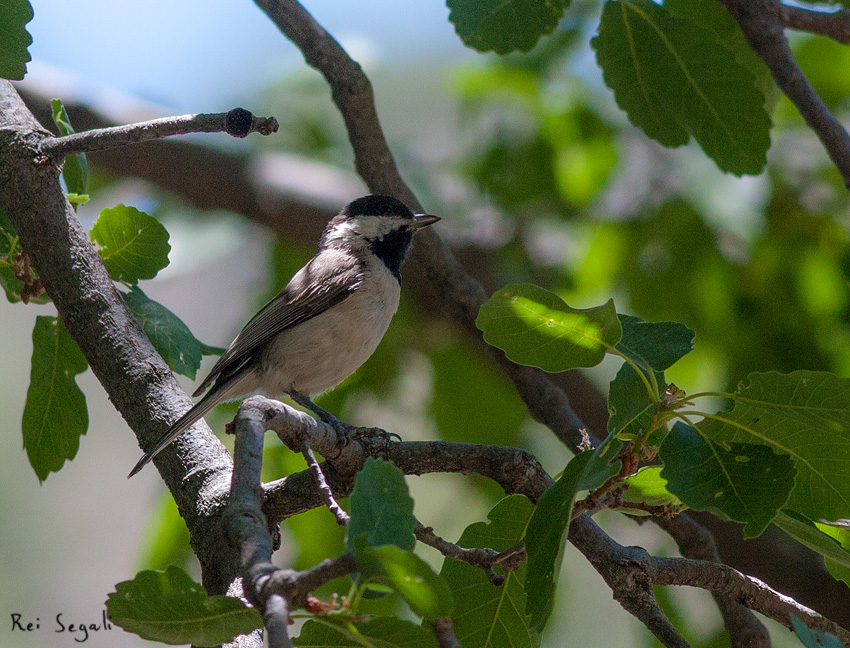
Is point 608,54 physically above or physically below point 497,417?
above

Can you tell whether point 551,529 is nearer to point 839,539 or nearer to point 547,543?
point 547,543

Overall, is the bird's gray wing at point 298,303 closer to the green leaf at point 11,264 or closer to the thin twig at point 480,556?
the green leaf at point 11,264

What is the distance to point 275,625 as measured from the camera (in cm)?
113

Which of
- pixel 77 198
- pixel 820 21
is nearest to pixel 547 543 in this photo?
pixel 77 198

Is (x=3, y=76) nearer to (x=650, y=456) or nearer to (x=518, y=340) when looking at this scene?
(x=518, y=340)

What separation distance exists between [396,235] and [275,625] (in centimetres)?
365

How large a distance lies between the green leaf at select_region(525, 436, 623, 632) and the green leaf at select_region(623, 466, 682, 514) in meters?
A: 0.30

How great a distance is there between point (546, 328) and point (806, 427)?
677 millimetres

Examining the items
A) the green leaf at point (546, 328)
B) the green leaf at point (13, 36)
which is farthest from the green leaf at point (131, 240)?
the green leaf at point (546, 328)

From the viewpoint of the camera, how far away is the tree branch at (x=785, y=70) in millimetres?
2635

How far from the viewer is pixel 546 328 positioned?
6.55 feet

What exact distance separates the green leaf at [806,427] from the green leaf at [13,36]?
207cm

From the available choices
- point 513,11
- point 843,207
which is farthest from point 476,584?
point 843,207

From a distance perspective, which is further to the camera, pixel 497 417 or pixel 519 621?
pixel 497 417
